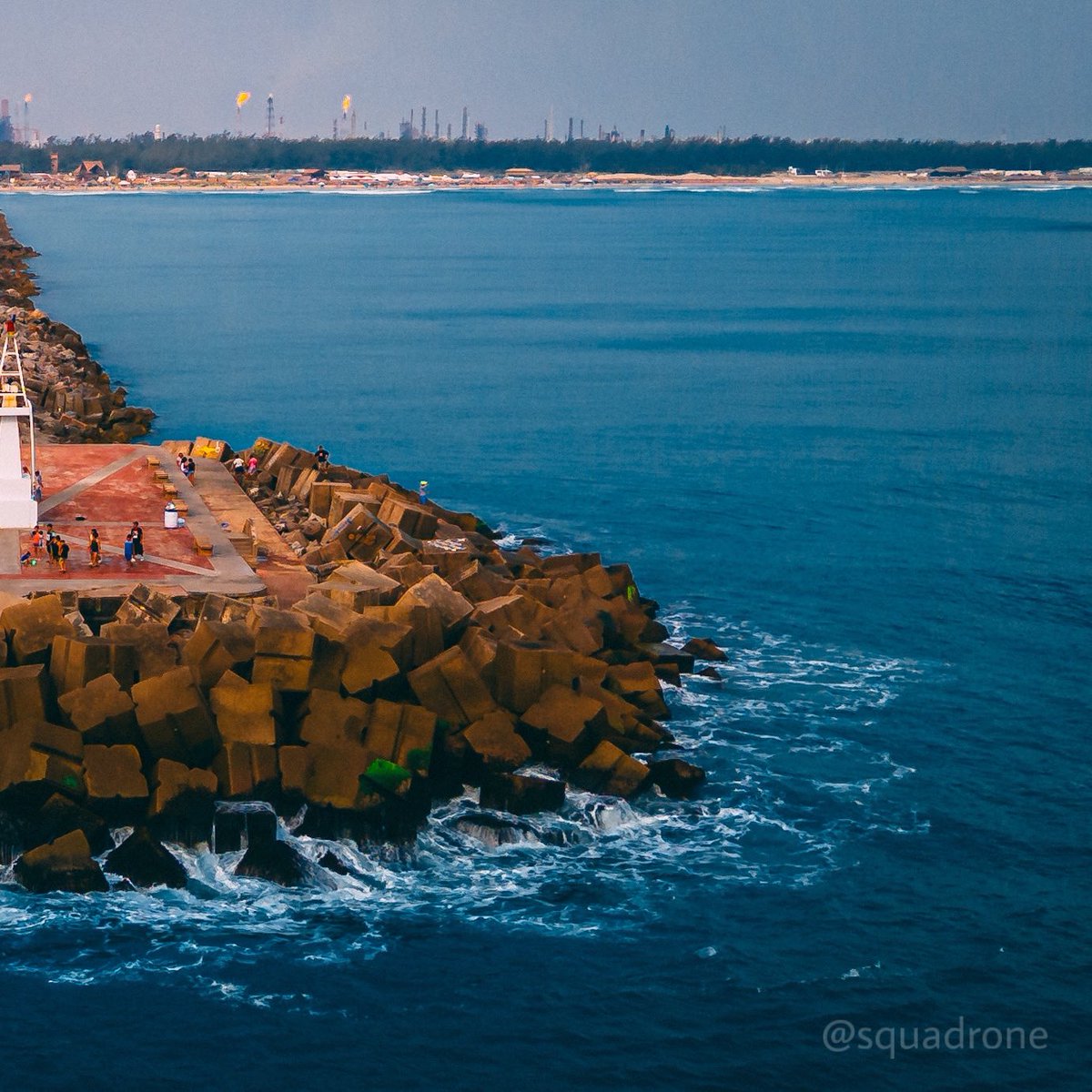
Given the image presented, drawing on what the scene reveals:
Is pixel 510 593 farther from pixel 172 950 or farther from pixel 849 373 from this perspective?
pixel 849 373

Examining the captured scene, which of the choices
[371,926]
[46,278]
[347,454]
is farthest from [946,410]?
[46,278]

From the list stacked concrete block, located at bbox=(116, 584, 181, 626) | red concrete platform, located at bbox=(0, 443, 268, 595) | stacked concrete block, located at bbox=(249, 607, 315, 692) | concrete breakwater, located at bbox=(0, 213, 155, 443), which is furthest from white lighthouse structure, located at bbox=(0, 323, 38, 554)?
concrete breakwater, located at bbox=(0, 213, 155, 443)

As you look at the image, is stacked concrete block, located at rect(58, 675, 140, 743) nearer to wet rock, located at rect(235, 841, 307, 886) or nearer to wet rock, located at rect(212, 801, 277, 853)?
wet rock, located at rect(212, 801, 277, 853)

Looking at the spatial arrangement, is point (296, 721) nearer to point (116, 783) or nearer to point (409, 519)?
point (116, 783)

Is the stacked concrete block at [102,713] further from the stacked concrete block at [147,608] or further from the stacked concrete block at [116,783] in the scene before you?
the stacked concrete block at [147,608]

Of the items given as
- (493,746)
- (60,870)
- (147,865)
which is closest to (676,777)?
(493,746)
